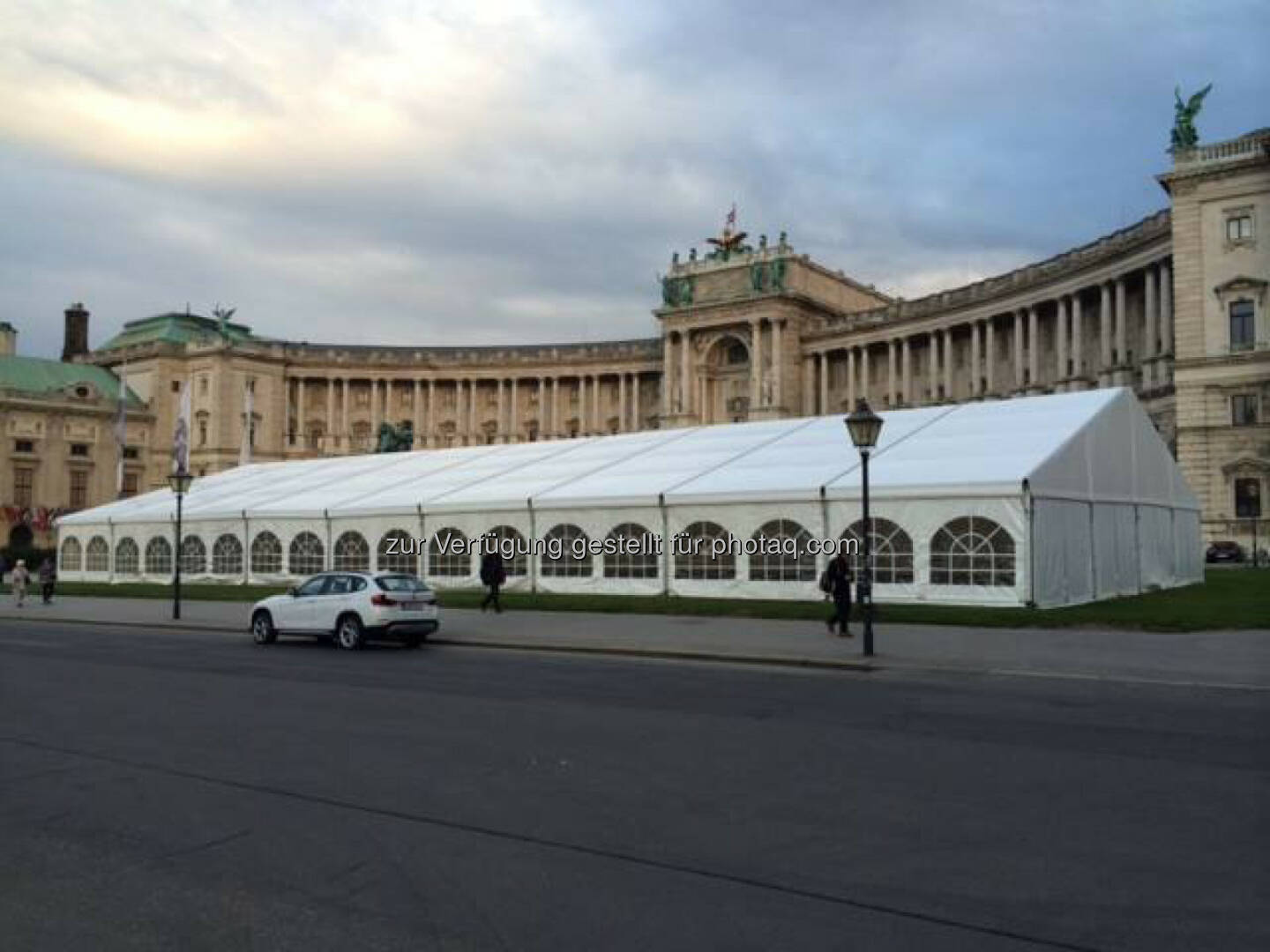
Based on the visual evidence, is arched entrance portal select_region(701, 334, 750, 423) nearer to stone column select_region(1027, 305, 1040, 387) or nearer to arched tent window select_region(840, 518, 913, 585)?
stone column select_region(1027, 305, 1040, 387)

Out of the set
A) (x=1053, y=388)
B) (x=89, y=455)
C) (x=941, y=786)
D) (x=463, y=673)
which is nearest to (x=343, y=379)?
(x=89, y=455)

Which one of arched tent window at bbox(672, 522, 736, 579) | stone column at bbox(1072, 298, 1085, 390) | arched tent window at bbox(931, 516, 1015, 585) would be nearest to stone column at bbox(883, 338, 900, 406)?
stone column at bbox(1072, 298, 1085, 390)

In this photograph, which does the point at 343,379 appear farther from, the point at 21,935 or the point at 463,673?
the point at 21,935

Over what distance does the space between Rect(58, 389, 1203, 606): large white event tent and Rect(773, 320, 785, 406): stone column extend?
56475mm

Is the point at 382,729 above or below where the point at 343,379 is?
below

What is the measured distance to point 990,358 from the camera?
A: 281 ft

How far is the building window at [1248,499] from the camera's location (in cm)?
5575

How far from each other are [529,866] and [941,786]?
12.8ft

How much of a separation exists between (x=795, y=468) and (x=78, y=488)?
292 feet

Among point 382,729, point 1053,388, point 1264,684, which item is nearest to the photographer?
point 382,729

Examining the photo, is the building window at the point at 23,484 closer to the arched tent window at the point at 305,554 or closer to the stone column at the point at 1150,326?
the arched tent window at the point at 305,554

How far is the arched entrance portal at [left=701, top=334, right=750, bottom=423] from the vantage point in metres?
106

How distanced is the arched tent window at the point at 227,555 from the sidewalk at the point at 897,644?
14948 mm

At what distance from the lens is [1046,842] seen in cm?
750
